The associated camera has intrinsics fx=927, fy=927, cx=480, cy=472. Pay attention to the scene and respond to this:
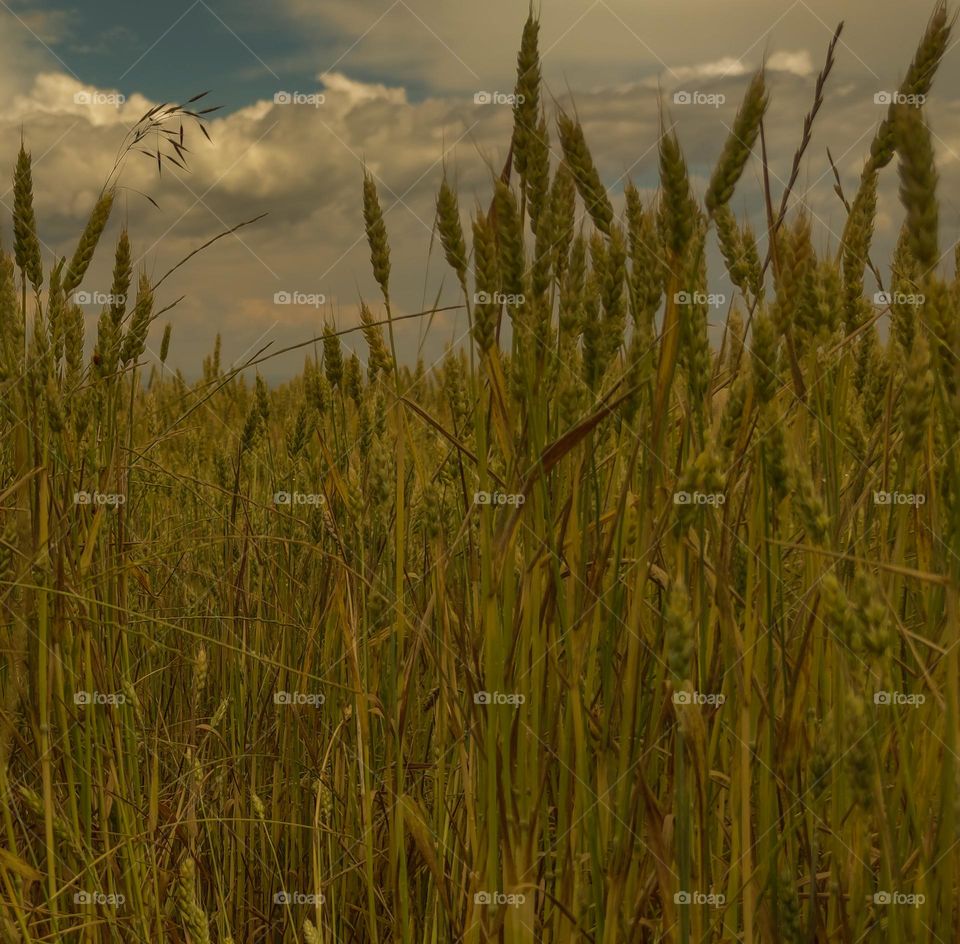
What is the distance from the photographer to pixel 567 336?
113 cm

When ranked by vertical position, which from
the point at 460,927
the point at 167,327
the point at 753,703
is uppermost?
the point at 167,327

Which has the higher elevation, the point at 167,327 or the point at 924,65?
the point at 924,65

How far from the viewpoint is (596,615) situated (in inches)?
49.1

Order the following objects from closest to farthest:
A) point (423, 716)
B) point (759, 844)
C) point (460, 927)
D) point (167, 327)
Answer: point (759, 844) < point (460, 927) < point (423, 716) < point (167, 327)

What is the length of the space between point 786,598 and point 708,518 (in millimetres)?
695

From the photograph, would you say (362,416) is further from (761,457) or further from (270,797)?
(761,457)

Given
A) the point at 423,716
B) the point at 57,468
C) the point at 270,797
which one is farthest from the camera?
the point at 270,797

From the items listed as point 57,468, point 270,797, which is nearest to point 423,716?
point 270,797

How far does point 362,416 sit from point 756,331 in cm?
140

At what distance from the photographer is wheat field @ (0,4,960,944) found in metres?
1.07

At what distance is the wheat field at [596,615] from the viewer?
1.07 meters

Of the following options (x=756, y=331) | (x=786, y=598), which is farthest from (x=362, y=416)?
(x=756, y=331)

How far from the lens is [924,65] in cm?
143

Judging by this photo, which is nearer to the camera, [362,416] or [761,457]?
[761,457]
